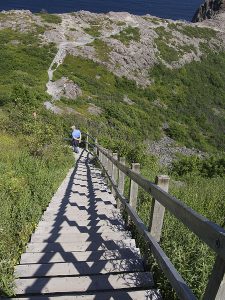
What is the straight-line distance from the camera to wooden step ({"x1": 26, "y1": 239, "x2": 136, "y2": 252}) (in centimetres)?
538

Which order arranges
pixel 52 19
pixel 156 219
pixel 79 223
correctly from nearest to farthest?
pixel 156 219 < pixel 79 223 < pixel 52 19

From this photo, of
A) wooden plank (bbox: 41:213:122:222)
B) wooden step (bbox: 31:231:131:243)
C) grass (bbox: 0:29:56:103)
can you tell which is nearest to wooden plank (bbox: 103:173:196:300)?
wooden step (bbox: 31:231:131:243)

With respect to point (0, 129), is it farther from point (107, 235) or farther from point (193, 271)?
point (193, 271)

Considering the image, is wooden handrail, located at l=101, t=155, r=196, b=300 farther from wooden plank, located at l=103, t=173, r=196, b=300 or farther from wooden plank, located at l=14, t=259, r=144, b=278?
wooden plank, located at l=14, t=259, r=144, b=278

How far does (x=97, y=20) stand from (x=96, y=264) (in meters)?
104

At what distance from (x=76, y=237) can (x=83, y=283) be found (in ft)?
5.37

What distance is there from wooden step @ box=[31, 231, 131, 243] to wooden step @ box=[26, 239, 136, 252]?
20 centimetres

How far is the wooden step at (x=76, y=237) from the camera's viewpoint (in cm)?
580

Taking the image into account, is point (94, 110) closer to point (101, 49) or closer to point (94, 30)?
point (101, 49)

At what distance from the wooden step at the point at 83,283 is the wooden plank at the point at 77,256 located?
61cm

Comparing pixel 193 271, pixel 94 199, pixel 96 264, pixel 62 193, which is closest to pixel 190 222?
pixel 193 271

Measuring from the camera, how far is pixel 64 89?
5634 cm

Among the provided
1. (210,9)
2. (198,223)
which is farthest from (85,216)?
(210,9)

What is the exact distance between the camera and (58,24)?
94.4 m
